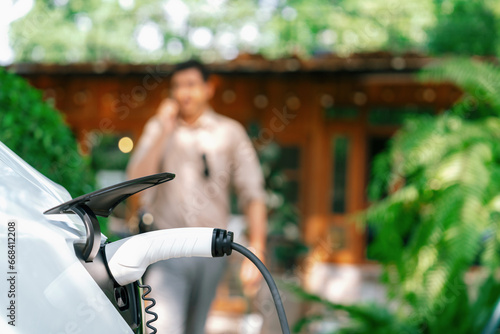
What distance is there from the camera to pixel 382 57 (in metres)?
5.34

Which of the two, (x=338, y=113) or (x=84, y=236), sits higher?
(x=338, y=113)

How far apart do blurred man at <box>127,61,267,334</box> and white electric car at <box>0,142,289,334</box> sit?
140cm

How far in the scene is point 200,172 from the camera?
7.27 ft

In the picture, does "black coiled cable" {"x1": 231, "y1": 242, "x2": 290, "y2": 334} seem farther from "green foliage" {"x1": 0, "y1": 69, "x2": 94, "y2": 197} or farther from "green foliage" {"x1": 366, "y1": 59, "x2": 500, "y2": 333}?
"green foliage" {"x1": 366, "y1": 59, "x2": 500, "y2": 333}

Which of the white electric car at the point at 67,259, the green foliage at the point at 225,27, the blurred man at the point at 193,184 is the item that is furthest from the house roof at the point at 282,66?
the green foliage at the point at 225,27

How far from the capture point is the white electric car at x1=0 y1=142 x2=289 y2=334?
1.84 ft

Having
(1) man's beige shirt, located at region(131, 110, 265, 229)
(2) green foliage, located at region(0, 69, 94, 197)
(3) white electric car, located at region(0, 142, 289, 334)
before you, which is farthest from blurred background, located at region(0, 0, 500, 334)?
(3) white electric car, located at region(0, 142, 289, 334)

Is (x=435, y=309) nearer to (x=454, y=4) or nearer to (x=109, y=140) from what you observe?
(x=109, y=140)

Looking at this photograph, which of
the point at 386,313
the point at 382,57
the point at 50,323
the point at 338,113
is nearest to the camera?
the point at 50,323

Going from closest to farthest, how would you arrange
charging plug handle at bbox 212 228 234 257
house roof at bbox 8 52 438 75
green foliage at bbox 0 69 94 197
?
1. charging plug handle at bbox 212 228 234 257
2. green foliage at bbox 0 69 94 197
3. house roof at bbox 8 52 438 75

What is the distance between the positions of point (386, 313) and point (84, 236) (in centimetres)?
298

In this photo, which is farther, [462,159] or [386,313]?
[386,313]

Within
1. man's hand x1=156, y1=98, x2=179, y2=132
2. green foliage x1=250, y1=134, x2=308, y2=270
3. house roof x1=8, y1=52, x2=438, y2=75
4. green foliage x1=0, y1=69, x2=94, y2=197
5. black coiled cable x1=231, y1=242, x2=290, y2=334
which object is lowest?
black coiled cable x1=231, y1=242, x2=290, y2=334

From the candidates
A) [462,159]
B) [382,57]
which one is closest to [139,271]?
[462,159]
